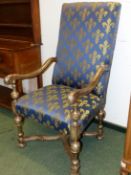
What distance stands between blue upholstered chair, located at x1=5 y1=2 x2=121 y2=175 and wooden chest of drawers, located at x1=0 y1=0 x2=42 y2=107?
0.32 metres

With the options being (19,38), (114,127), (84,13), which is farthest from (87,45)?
(19,38)

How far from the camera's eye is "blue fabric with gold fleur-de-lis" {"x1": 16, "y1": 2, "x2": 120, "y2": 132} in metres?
1.45

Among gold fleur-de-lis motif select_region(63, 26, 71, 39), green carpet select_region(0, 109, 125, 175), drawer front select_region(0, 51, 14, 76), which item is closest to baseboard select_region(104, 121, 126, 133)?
green carpet select_region(0, 109, 125, 175)

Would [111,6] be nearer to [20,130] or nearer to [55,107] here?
[55,107]

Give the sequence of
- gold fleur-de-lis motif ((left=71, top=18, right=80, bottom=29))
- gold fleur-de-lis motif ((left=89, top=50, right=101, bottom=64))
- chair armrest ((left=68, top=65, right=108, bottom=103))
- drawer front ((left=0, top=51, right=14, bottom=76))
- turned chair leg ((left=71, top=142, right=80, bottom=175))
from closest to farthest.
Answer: chair armrest ((left=68, top=65, right=108, bottom=103))
turned chair leg ((left=71, top=142, right=80, bottom=175))
gold fleur-de-lis motif ((left=89, top=50, right=101, bottom=64))
gold fleur-de-lis motif ((left=71, top=18, right=80, bottom=29))
drawer front ((left=0, top=51, right=14, bottom=76))

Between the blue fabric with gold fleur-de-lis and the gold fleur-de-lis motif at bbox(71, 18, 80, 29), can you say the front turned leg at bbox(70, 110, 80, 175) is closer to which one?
the blue fabric with gold fleur-de-lis

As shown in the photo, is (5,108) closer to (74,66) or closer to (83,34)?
(74,66)

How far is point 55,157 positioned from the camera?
1708 mm

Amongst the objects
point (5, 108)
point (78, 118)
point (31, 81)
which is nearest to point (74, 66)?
point (78, 118)

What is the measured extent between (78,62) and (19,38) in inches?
35.8

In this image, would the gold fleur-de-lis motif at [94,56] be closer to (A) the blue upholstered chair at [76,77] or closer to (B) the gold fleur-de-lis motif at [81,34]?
(A) the blue upholstered chair at [76,77]

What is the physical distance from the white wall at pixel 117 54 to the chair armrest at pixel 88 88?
0.96 feet

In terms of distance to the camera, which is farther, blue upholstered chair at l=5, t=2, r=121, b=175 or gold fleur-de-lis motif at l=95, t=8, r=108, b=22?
gold fleur-de-lis motif at l=95, t=8, r=108, b=22

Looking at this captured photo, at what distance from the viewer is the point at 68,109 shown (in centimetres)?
143
